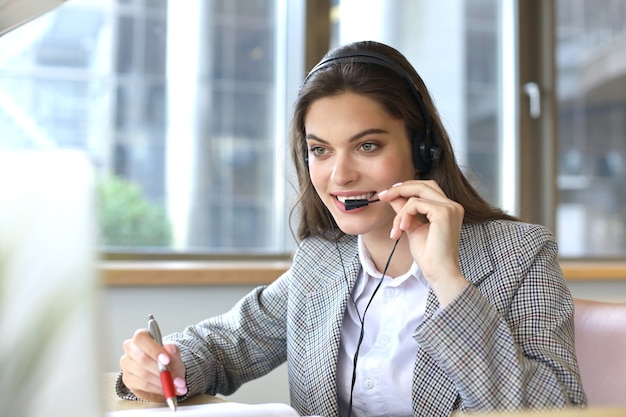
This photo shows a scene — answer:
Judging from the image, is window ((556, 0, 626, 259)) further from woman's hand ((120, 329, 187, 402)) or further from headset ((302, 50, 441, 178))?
woman's hand ((120, 329, 187, 402))

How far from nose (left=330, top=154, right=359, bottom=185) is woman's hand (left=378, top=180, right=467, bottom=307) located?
111 mm

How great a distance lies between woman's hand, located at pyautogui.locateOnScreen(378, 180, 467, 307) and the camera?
3.61 ft

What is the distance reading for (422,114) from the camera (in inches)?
54.3

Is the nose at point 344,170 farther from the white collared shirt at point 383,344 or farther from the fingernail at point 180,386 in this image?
the fingernail at point 180,386

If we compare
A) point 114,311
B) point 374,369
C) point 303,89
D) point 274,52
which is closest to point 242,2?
point 274,52

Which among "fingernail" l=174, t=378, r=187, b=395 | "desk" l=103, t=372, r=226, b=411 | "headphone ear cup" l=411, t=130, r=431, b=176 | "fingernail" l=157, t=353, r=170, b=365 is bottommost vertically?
"desk" l=103, t=372, r=226, b=411

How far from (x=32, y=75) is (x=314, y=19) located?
100 cm

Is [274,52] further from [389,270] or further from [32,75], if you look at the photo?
[389,270]

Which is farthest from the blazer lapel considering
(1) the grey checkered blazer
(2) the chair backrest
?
(2) the chair backrest

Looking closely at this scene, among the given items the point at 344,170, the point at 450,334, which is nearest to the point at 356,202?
the point at 344,170

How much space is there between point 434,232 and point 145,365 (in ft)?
1.56

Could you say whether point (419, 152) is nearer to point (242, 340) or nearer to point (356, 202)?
point (356, 202)

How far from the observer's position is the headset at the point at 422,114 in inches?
52.9

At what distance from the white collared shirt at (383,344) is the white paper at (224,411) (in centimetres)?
29
